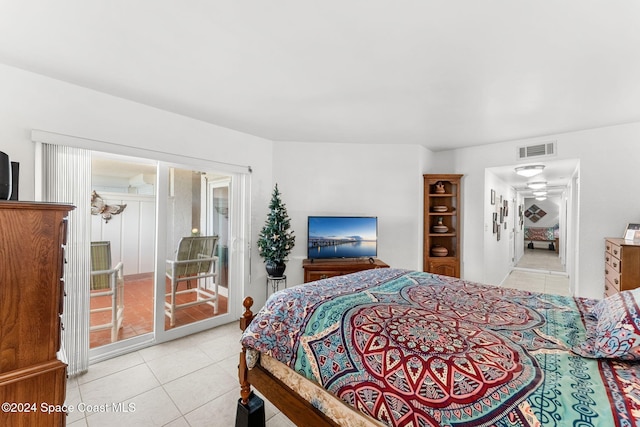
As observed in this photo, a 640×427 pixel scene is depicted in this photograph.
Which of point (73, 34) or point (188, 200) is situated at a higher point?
point (73, 34)

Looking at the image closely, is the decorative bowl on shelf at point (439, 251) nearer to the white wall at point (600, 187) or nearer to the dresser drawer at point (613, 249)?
the white wall at point (600, 187)

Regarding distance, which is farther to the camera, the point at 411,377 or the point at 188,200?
the point at 188,200

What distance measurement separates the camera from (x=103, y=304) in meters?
2.91

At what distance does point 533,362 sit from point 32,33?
3.22 meters

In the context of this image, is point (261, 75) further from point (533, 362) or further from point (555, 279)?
point (555, 279)

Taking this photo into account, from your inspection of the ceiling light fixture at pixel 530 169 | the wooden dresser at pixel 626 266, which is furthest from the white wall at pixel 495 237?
the wooden dresser at pixel 626 266

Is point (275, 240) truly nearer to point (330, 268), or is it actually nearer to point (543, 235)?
point (330, 268)

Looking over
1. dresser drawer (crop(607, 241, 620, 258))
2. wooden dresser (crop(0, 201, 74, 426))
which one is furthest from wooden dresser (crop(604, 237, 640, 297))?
wooden dresser (crop(0, 201, 74, 426))

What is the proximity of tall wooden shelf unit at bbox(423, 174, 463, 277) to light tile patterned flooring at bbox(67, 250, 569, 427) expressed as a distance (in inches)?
125

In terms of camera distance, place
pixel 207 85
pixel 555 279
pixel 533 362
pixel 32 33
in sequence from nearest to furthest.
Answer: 1. pixel 533 362
2. pixel 32 33
3. pixel 207 85
4. pixel 555 279

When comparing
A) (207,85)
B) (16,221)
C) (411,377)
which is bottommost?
(411,377)

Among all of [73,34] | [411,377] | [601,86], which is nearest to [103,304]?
[73,34]

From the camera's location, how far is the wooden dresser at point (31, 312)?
3.38ft

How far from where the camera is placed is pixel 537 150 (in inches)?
149
